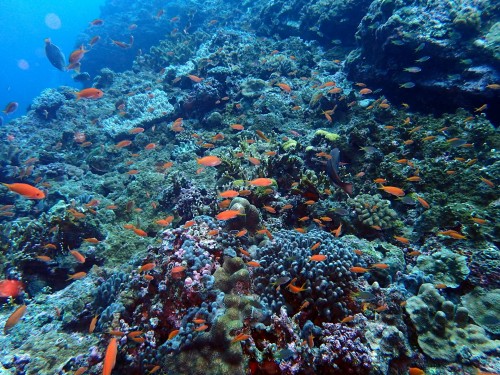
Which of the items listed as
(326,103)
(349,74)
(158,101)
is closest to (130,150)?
(158,101)

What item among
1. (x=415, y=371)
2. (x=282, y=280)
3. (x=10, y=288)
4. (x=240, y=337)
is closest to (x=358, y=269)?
(x=282, y=280)

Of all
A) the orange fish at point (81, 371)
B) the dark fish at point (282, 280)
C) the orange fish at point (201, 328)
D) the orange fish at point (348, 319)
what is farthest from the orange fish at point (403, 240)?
the orange fish at point (81, 371)

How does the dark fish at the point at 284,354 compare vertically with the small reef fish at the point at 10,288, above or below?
below

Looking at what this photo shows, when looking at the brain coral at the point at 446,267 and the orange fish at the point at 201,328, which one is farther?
the brain coral at the point at 446,267

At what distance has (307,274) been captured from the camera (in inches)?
150

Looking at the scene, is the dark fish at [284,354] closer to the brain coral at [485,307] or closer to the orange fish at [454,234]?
the brain coral at [485,307]

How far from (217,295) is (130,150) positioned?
445 inches

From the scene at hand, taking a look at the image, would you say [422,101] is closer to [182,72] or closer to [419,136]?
[419,136]

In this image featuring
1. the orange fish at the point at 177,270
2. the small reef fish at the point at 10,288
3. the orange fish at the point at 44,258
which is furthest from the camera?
the orange fish at the point at 44,258

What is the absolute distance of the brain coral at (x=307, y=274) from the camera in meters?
3.68

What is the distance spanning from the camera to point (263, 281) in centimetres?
411

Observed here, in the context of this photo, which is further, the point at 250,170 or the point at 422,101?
the point at 422,101

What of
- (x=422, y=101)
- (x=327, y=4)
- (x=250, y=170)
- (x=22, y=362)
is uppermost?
(x=327, y=4)

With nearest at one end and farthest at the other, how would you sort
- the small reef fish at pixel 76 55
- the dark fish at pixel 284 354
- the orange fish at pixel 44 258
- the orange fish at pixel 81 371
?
1. the dark fish at pixel 284 354
2. the orange fish at pixel 81 371
3. the orange fish at pixel 44 258
4. the small reef fish at pixel 76 55
